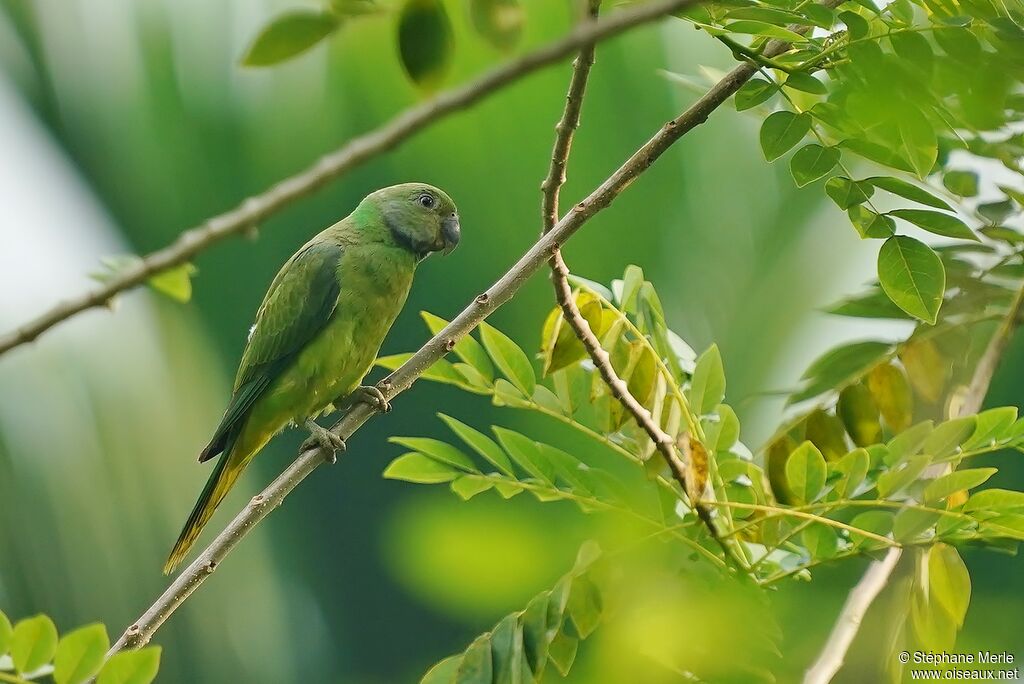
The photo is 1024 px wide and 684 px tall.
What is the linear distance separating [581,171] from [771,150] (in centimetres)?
371

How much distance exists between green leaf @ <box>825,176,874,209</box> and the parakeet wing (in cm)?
196

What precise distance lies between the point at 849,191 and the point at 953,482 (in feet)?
1.67

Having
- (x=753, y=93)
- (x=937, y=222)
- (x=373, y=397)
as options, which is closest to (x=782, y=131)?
(x=753, y=93)

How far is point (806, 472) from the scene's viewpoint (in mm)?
1666

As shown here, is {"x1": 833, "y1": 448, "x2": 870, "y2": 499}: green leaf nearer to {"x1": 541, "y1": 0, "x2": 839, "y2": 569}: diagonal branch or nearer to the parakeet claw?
{"x1": 541, "y1": 0, "x2": 839, "y2": 569}: diagonal branch

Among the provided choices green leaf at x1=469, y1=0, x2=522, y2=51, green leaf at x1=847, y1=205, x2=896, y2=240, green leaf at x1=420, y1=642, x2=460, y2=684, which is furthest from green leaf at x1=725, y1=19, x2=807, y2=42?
green leaf at x1=420, y1=642, x2=460, y2=684

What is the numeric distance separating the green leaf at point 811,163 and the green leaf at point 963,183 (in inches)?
26.4

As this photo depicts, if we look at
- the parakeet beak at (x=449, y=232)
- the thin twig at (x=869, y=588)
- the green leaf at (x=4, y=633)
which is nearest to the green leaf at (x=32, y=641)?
the green leaf at (x=4, y=633)

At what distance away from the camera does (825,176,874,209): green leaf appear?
5.52 feet

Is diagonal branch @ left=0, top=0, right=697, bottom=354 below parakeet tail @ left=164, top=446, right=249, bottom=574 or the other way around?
the other way around

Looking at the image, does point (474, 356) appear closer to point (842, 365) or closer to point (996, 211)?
point (842, 365)

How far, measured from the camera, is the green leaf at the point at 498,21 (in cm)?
90

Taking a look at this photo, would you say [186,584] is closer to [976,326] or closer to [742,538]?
[742,538]

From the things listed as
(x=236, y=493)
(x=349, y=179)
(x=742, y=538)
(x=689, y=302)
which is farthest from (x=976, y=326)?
(x=236, y=493)
